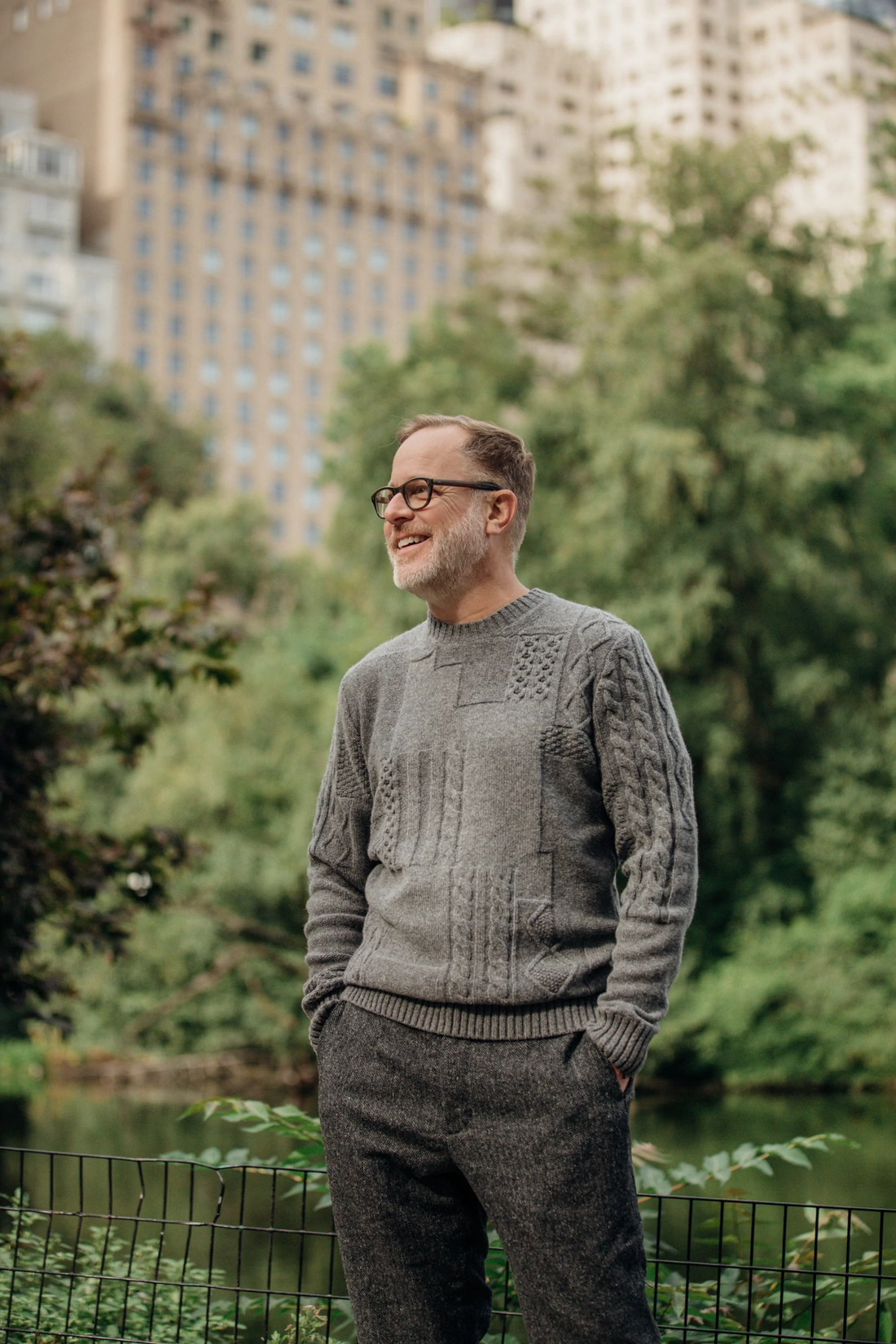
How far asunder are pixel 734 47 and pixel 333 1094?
4082 inches

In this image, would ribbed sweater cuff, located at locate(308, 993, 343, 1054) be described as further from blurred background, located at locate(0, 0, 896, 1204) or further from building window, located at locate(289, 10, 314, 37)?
building window, located at locate(289, 10, 314, 37)

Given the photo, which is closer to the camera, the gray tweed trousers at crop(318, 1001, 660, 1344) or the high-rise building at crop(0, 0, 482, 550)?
the gray tweed trousers at crop(318, 1001, 660, 1344)

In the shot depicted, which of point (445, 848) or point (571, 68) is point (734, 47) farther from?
point (445, 848)

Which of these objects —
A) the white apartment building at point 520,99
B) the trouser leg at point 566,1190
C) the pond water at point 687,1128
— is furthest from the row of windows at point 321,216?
the trouser leg at point 566,1190

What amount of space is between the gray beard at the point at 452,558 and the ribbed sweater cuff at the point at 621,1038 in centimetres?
81

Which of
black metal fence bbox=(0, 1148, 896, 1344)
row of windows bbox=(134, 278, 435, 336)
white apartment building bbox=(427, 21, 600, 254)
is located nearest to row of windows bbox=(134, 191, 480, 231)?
white apartment building bbox=(427, 21, 600, 254)

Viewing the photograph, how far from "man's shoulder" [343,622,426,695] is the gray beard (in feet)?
0.51

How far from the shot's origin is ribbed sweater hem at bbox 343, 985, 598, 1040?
245cm

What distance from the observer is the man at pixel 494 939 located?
2400 millimetres

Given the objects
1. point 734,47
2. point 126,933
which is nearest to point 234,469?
point 734,47

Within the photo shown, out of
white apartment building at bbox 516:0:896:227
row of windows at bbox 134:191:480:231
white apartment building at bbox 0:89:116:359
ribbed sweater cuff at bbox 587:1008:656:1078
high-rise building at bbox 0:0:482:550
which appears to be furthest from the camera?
white apartment building at bbox 516:0:896:227

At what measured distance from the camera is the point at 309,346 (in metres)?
74.5

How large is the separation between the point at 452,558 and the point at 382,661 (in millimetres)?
292

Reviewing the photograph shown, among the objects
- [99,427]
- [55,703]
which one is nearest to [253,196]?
[99,427]
